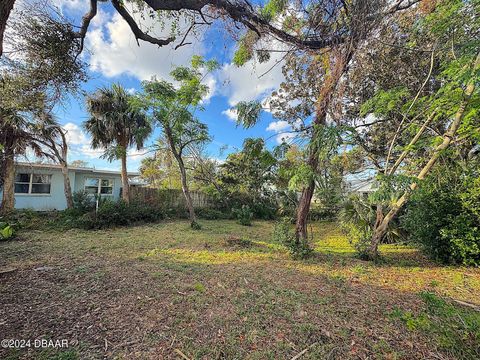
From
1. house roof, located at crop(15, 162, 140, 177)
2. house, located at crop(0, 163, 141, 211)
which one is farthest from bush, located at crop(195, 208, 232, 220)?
house roof, located at crop(15, 162, 140, 177)

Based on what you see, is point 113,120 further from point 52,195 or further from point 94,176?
point 52,195

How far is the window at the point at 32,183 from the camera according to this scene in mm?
Result: 10312

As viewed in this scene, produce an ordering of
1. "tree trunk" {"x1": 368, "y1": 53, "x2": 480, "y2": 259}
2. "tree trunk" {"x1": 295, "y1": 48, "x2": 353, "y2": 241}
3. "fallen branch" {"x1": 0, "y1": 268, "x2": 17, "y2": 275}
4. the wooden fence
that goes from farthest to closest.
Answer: the wooden fence → "tree trunk" {"x1": 295, "y1": 48, "x2": 353, "y2": 241} → "fallen branch" {"x1": 0, "y1": 268, "x2": 17, "y2": 275} → "tree trunk" {"x1": 368, "y1": 53, "x2": 480, "y2": 259}

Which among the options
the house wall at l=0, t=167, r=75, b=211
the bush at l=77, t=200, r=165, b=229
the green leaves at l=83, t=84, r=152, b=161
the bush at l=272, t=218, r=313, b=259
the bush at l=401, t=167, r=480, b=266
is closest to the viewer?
the bush at l=401, t=167, r=480, b=266

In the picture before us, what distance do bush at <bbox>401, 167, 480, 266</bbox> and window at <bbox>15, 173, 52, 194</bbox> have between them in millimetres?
14795

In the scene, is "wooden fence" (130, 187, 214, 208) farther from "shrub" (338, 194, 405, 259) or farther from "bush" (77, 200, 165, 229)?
"shrub" (338, 194, 405, 259)

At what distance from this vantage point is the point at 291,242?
4.96m

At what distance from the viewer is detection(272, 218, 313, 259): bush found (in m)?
4.88

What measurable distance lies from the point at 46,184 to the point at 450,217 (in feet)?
51.2

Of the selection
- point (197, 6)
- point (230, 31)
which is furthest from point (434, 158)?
point (197, 6)

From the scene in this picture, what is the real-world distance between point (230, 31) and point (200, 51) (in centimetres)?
74

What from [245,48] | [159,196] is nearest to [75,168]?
[159,196]

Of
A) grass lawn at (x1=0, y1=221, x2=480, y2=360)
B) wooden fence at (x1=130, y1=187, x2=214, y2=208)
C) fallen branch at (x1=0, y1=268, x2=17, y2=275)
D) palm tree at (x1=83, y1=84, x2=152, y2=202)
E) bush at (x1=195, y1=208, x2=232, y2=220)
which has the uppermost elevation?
palm tree at (x1=83, y1=84, x2=152, y2=202)

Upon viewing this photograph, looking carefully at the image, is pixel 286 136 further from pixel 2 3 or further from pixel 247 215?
pixel 247 215
